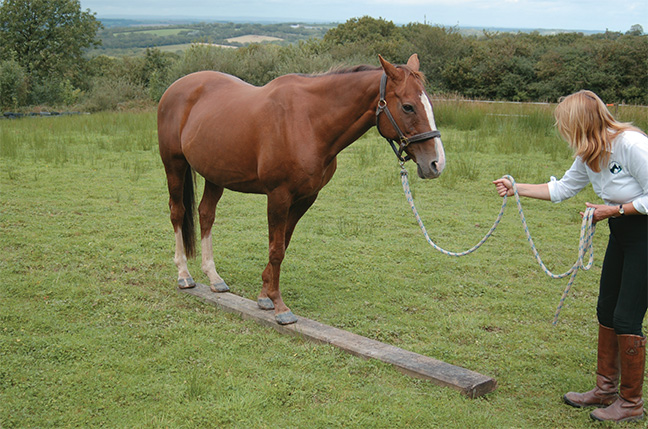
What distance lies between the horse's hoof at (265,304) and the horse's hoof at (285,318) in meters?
0.26

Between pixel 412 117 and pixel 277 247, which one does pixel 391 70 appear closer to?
pixel 412 117

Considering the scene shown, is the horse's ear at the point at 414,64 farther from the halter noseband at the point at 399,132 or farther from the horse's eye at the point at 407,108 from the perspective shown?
the horse's eye at the point at 407,108

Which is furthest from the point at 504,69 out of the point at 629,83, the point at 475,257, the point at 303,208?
the point at 303,208

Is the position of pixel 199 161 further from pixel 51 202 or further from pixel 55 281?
pixel 51 202

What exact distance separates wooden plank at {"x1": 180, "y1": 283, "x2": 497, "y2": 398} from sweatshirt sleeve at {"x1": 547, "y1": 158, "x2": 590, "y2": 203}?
1.27 metres

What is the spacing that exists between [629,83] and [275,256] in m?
26.7

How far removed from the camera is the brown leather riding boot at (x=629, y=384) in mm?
3144

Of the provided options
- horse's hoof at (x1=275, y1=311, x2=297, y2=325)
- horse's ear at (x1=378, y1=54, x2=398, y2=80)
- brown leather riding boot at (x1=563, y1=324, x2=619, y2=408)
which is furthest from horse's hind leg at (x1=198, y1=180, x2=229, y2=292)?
brown leather riding boot at (x1=563, y1=324, x2=619, y2=408)

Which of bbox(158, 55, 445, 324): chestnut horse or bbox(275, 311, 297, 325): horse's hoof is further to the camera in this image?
bbox(275, 311, 297, 325): horse's hoof

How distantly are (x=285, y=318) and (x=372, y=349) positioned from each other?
2.75 ft

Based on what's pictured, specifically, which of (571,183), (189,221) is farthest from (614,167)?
(189,221)

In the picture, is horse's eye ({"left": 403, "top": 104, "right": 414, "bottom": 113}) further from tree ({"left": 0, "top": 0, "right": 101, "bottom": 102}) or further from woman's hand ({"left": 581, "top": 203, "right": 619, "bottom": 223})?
tree ({"left": 0, "top": 0, "right": 101, "bottom": 102})

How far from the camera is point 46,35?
123 ft

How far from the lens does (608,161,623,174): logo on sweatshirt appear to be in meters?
3.09
